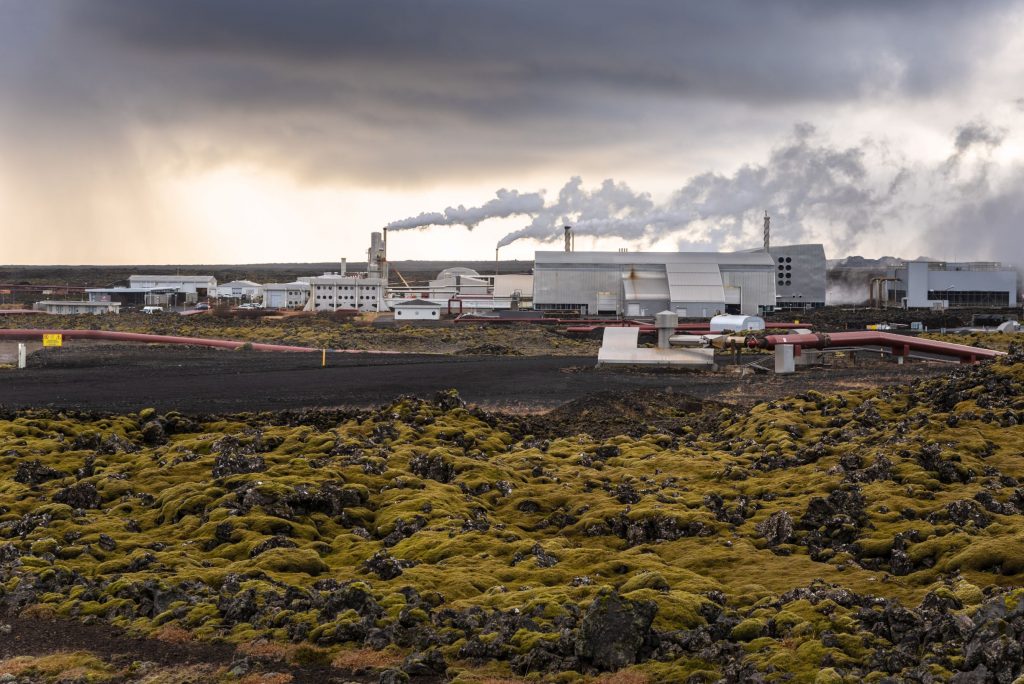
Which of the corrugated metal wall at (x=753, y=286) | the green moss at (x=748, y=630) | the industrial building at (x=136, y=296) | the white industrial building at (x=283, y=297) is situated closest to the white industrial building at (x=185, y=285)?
the industrial building at (x=136, y=296)

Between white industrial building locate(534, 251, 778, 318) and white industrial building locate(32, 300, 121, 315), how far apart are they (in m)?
47.6

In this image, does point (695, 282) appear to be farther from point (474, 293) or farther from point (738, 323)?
point (474, 293)

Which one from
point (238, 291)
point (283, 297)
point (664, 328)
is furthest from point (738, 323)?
point (238, 291)

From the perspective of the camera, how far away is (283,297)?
117 meters

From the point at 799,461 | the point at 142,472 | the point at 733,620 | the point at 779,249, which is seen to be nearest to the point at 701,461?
the point at 799,461

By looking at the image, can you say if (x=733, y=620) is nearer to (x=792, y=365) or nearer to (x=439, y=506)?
(x=439, y=506)

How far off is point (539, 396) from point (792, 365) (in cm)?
1504

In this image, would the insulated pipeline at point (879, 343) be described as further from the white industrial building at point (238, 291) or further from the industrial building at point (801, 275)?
the white industrial building at point (238, 291)

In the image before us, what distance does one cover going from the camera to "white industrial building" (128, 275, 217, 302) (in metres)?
135

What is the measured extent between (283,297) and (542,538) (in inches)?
3840

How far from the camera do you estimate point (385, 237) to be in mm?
117562

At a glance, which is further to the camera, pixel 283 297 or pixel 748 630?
pixel 283 297

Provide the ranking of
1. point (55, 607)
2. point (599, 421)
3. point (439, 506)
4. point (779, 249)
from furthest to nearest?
1. point (779, 249)
2. point (599, 421)
3. point (439, 506)
4. point (55, 607)

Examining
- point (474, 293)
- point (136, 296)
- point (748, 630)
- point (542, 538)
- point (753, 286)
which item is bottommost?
point (542, 538)
